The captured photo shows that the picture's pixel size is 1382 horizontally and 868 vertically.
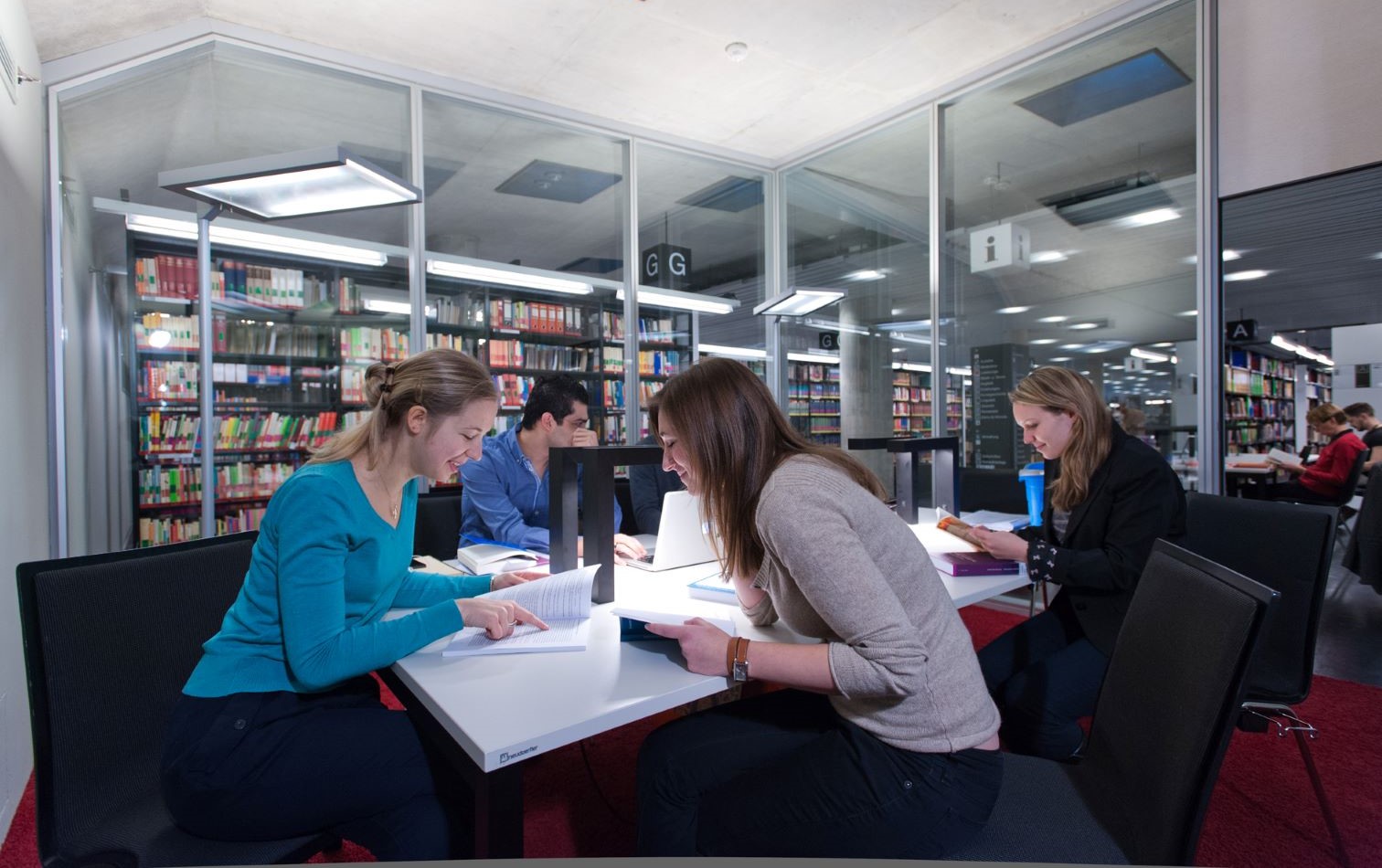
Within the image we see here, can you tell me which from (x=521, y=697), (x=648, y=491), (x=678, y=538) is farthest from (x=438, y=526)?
(x=521, y=697)

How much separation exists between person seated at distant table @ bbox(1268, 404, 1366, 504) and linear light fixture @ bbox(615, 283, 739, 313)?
3.72 metres

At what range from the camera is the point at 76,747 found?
1.20m

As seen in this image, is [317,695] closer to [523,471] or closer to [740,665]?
[740,665]

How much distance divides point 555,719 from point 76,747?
2.87 ft

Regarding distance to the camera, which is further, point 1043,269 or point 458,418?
point 1043,269

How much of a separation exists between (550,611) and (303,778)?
1.82ft

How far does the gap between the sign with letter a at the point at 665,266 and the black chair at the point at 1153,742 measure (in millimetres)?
4433

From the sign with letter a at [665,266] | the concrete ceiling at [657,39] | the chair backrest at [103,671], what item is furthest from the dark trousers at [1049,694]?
the sign with letter a at [665,266]

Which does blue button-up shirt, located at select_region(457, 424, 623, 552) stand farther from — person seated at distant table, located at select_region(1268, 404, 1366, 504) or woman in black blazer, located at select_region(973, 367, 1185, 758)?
person seated at distant table, located at select_region(1268, 404, 1366, 504)

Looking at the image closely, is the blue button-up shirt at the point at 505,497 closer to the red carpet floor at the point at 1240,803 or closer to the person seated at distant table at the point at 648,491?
the person seated at distant table at the point at 648,491

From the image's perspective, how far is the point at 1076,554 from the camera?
75.3 inches

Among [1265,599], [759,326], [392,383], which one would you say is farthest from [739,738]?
[759,326]

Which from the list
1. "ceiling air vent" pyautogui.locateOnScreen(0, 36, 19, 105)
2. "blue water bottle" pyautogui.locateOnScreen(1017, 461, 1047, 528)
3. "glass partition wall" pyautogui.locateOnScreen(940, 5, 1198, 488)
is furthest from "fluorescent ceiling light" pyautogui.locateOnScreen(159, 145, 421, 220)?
"glass partition wall" pyautogui.locateOnScreen(940, 5, 1198, 488)

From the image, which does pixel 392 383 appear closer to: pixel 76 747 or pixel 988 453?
pixel 76 747
